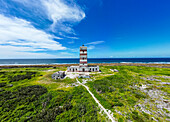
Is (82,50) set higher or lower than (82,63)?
higher

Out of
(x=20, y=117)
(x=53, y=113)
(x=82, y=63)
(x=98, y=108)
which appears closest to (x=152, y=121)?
(x=98, y=108)

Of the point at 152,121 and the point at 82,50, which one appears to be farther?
the point at 82,50

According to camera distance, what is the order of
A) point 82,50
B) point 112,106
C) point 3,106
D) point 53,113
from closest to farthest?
1. point 53,113
2. point 3,106
3. point 112,106
4. point 82,50

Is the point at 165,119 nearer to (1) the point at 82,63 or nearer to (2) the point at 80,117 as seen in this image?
(2) the point at 80,117

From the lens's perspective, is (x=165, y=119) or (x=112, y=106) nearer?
(x=165, y=119)

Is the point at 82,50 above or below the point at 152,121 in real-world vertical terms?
above

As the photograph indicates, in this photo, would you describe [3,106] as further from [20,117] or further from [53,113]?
[53,113]

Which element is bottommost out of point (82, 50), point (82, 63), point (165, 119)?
point (165, 119)

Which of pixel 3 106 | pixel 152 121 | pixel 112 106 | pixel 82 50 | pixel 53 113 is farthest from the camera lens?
pixel 82 50

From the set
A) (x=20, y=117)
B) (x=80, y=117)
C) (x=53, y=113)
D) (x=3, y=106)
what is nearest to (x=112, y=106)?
(x=80, y=117)
